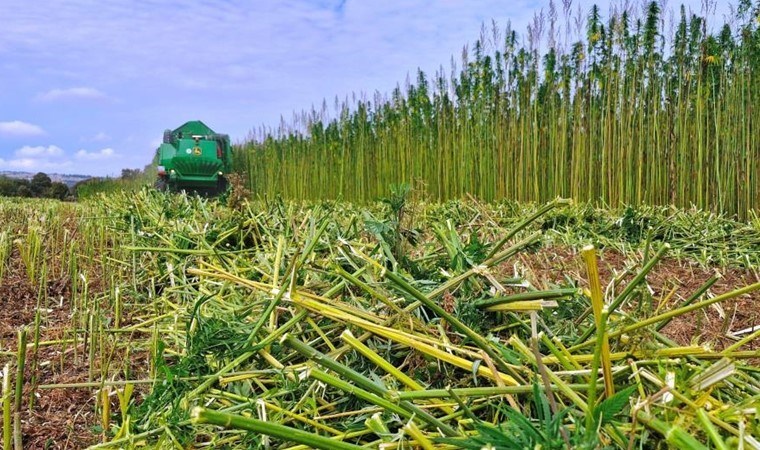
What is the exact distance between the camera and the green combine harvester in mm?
10062

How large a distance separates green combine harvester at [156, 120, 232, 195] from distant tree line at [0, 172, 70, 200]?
6557mm

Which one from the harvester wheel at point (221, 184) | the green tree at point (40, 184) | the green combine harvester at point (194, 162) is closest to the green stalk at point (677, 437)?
the green combine harvester at point (194, 162)

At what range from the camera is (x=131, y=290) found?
231cm

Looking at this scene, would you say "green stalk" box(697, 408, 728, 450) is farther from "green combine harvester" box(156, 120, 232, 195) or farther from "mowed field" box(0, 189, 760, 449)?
"green combine harvester" box(156, 120, 232, 195)

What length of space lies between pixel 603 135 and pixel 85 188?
13.0m

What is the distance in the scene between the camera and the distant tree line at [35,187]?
1534 cm

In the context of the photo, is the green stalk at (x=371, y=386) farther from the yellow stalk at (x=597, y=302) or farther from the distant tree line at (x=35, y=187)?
the distant tree line at (x=35, y=187)

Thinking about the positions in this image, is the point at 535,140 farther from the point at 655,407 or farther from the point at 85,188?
the point at 85,188

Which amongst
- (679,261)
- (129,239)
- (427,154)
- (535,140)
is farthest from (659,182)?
(129,239)

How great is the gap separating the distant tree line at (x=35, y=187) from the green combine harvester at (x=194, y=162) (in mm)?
6557

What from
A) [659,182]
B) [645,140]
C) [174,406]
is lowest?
[174,406]

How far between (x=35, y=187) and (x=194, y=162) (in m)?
8.49

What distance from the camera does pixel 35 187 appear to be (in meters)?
15.9

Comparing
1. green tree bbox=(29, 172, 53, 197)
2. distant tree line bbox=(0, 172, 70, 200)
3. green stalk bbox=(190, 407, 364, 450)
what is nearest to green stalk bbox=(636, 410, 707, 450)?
green stalk bbox=(190, 407, 364, 450)
